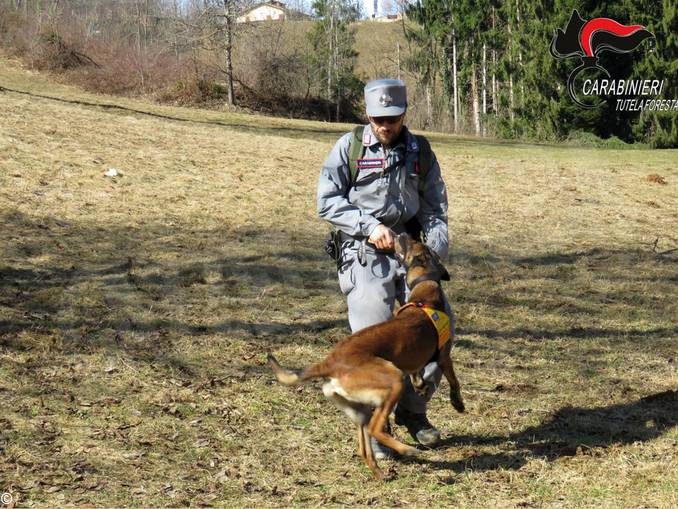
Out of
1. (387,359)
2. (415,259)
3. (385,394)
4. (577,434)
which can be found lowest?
(577,434)

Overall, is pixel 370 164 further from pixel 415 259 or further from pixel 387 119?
pixel 415 259

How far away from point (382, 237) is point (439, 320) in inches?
22.4

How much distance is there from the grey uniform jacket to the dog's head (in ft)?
0.45

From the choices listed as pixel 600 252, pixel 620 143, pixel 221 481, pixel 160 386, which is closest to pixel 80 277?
pixel 160 386

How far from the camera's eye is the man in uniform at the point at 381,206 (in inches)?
184

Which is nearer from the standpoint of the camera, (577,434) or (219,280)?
(577,434)

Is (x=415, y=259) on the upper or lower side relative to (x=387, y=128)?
lower

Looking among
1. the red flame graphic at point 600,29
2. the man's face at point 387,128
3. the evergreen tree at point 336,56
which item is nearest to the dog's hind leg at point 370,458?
the man's face at point 387,128

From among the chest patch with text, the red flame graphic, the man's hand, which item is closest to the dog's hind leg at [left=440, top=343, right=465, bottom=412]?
the man's hand

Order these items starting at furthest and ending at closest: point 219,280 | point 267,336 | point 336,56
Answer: point 336,56 < point 219,280 < point 267,336

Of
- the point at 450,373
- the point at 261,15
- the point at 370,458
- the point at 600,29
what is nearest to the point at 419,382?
the point at 450,373

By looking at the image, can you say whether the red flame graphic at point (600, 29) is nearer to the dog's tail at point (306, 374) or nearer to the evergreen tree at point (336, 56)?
the evergreen tree at point (336, 56)

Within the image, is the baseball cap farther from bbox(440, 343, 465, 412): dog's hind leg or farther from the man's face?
bbox(440, 343, 465, 412): dog's hind leg

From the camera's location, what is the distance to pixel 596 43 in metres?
27.6
